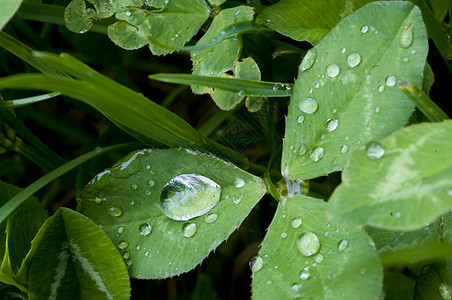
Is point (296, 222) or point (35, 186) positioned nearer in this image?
point (296, 222)

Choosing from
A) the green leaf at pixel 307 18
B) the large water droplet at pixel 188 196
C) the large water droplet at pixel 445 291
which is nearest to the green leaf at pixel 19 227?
the large water droplet at pixel 188 196

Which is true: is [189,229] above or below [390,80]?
below

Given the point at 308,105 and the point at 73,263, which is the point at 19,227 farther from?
the point at 308,105

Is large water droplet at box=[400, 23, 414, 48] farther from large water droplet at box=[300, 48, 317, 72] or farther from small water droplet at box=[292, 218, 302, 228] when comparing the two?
small water droplet at box=[292, 218, 302, 228]

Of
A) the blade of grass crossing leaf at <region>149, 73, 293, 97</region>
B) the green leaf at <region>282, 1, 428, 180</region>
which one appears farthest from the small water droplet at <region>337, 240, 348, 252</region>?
the blade of grass crossing leaf at <region>149, 73, 293, 97</region>

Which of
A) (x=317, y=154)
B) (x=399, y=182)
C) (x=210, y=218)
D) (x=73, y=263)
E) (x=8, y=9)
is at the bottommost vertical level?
(x=73, y=263)

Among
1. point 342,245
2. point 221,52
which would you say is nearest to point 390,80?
point 342,245

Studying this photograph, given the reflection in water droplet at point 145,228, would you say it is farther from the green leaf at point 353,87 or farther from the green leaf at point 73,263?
the green leaf at point 353,87
